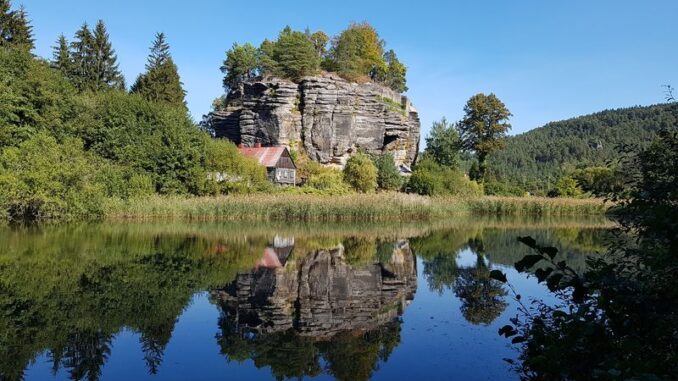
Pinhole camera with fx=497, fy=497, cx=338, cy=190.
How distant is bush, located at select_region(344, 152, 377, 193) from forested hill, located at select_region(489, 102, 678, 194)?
65.1 m

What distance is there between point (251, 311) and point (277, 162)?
4004cm

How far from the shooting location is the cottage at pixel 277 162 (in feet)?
155

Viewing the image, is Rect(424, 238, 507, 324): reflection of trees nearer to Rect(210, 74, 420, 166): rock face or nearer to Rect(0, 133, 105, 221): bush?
A: Rect(0, 133, 105, 221): bush

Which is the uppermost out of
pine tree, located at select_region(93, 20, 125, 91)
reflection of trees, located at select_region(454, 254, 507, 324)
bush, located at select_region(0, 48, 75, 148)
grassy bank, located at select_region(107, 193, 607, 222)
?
pine tree, located at select_region(93, 20, 125, 91)

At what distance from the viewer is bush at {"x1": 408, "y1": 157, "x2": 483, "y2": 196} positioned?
43625 millimetres

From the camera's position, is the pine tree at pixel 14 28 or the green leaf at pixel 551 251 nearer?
the green leaf at pixel 551 251

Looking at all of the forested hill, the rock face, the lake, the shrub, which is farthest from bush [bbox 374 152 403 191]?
the forested hill

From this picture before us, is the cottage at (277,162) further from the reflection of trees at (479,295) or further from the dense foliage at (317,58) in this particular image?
the reflection of trees at (479,295)

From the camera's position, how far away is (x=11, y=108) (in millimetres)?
29547

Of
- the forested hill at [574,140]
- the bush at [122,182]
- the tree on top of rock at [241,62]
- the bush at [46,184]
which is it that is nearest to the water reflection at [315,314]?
the bush at [46,184]

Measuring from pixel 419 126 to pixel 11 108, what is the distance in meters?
44.2

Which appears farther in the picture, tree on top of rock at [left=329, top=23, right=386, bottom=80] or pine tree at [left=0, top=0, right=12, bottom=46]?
tree on top of rock at [left=329, top=23, right=386, bottom=80]

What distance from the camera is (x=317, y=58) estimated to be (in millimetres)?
55938

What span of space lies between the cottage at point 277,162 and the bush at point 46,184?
1963cm
